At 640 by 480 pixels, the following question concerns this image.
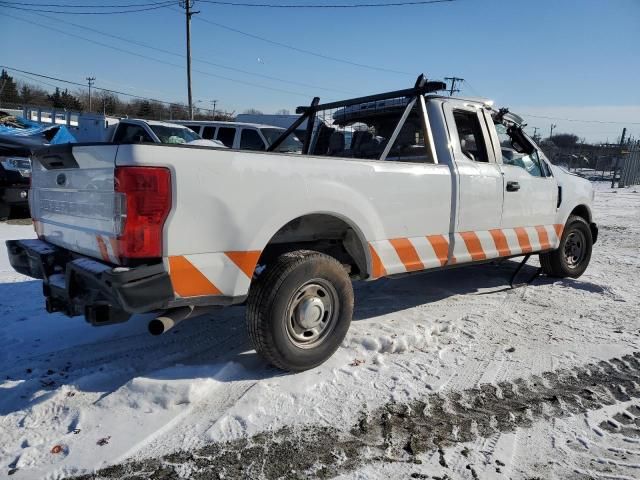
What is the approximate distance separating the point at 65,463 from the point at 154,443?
0.42 metres

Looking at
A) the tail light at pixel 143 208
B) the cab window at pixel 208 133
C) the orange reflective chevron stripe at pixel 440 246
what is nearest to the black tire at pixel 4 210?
the cab window at pixel 208 133

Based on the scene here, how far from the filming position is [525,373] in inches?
139

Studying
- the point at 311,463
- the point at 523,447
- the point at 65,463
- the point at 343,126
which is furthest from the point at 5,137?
the point at 523,447

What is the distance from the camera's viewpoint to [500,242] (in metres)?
4.89

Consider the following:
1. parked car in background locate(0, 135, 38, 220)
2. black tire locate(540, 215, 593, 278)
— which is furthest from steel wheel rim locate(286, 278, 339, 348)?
parked car in background locate(0, 135, 38, 220)

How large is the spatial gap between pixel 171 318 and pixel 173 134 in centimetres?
1025

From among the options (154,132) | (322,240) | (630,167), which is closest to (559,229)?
(322,240)

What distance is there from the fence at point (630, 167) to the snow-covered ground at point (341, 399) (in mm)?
25678

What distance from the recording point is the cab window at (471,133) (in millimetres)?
4723

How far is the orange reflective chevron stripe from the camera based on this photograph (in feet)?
13.9

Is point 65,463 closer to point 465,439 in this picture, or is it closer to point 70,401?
point 70,401

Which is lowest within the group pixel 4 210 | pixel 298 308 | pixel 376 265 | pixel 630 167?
pixel 4 210

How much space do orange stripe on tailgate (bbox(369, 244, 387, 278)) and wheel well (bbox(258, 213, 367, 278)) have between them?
0.06 meters

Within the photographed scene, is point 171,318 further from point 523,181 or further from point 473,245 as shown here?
point 523,181
